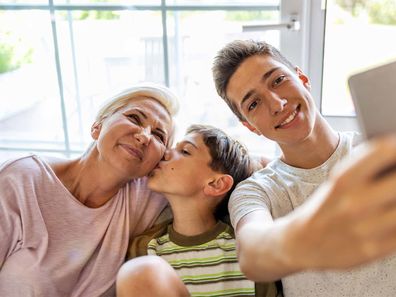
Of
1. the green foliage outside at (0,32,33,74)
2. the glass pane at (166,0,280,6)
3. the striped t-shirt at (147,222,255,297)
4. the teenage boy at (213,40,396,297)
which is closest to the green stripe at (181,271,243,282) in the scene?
the striped t-shirt at (147,222,255,297)

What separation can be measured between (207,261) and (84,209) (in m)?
0.35

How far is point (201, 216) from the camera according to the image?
138 cm

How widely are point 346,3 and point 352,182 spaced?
1174mm

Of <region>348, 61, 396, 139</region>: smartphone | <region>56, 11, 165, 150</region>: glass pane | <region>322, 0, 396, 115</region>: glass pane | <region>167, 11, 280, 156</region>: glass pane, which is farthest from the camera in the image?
<region>56, 11, 165, 150</region>: glass pane

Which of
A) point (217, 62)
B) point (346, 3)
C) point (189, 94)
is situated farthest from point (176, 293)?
point (346, 3)

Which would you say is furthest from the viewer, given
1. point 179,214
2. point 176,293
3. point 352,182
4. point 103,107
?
point 103,107

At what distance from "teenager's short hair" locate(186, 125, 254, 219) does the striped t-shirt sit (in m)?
0.10

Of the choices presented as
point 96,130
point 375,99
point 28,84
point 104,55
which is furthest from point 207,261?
point 28,84

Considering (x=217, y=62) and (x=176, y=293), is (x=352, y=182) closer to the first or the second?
(x=176, y=293)

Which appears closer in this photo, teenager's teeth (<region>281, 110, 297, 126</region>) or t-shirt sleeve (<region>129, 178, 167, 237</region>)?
teenager's teeth (<region>281, 110, 297, 126</region>)

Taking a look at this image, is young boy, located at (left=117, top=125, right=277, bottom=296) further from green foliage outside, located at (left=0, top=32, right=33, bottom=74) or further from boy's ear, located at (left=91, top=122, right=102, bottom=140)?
green foliage outside, located at (left=0, top=32, right=33, bottom=74)

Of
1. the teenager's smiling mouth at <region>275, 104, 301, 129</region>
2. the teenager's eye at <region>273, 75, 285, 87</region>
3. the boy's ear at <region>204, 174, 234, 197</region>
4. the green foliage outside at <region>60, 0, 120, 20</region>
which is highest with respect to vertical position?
the green foliage outside at <region>60, 0, 120, 20</region>

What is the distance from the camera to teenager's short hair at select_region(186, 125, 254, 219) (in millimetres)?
1379

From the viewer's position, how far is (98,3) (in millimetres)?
1792
